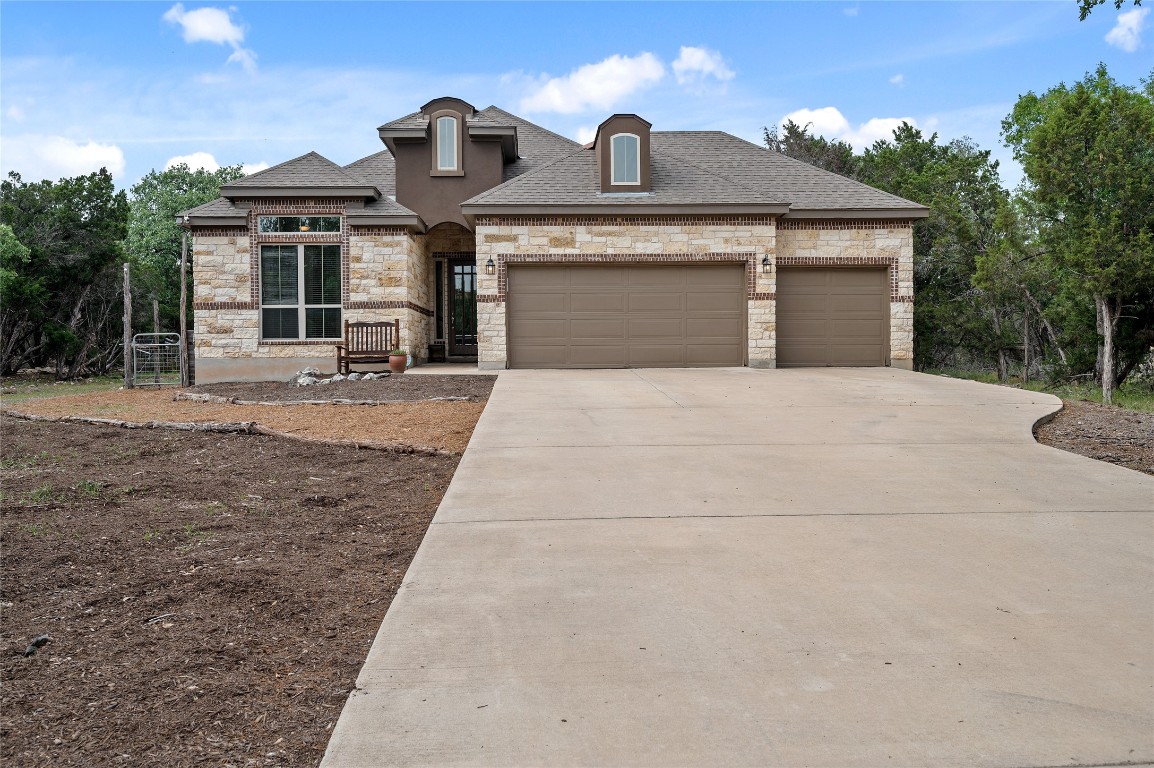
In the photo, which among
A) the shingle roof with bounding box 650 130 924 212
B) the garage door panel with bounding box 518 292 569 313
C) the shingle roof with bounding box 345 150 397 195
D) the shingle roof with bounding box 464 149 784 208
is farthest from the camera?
the shingle roof with bounding box 345 150 397 195

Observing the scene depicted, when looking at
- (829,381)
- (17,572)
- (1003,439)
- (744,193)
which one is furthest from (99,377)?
(1003,439)

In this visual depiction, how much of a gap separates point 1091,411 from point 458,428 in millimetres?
7810

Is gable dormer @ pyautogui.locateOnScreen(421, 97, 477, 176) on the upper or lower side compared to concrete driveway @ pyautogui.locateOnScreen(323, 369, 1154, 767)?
upper

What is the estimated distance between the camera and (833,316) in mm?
18000

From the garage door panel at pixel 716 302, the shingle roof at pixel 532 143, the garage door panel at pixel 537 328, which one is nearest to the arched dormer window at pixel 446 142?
the shingle roof at pixel 532 143

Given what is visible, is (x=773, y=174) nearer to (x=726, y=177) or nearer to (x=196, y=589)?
(x=726, y=177)

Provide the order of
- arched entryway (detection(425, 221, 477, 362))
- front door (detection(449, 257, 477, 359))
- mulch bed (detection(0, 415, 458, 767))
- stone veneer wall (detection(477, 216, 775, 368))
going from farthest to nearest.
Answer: front door (detection(449, 257, 477, 359))
arched entryway (detection(425, 221, 477, 362))
stone veneer wall (detection(477, 216, 775, 368))
mulch bed (detection(0, 415, 458, 767))

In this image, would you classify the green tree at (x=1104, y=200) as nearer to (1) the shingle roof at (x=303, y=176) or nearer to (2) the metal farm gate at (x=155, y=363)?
(1) the shingle roof at (x=303, y=176)

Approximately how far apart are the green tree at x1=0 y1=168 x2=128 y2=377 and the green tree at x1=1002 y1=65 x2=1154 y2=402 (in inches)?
1097

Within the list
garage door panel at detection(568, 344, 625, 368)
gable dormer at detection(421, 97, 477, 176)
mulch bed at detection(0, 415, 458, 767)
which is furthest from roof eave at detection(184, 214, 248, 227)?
mulch bed at detection(0, 415, 458, 767)

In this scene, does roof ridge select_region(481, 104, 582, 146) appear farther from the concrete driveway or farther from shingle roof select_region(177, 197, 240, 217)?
the concrete driveway

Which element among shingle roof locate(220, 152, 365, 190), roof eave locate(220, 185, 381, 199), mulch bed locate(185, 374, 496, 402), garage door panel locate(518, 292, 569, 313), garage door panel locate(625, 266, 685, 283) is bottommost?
mulch bed locate(185, 374, 496, 402)

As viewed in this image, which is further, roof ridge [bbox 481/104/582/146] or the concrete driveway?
roof ridge [bbox 481/104/582/146]

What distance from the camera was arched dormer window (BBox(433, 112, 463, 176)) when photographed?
65.3 ft
